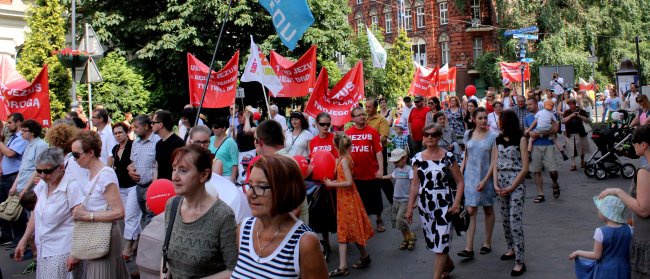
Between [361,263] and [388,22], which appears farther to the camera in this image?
[388,22]

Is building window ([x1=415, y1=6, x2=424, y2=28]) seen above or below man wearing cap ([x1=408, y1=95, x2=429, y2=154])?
above

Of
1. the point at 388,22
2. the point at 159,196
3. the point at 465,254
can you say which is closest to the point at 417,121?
the point at 465,254

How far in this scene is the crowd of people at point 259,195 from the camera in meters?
3.03

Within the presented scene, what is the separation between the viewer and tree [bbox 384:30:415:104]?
172ft

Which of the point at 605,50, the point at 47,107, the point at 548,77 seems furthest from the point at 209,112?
the point at 605,50

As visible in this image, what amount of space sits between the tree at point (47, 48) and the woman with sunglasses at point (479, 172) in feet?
57.0

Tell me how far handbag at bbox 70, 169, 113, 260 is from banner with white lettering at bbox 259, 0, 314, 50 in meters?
6.70

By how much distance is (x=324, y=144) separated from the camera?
312 inches

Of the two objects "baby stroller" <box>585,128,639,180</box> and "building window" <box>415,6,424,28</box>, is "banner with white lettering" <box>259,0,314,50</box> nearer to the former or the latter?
"baby stroller" <box>585,128,639,180</box>

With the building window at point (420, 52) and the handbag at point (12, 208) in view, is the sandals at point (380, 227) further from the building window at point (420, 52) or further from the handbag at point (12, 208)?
the building window at point (420, 52)

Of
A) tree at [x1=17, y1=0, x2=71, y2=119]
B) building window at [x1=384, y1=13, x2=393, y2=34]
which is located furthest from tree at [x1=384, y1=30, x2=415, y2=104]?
tree at [x1=17, y1=0, x2=71, y2=119]

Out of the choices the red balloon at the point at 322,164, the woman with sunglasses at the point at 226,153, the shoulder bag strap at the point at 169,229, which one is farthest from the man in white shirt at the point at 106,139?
the shoulder bag strap at the point at 169,229

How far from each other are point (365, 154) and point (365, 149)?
7 cm

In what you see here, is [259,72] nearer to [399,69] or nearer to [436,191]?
[436,191]
